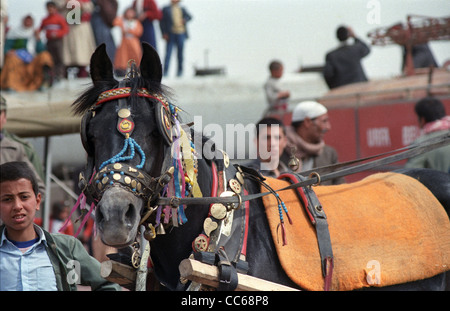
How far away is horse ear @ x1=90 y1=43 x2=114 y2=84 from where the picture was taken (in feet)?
10.6

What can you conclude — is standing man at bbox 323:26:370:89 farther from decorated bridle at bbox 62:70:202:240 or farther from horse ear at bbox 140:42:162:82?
decorated bridle at bbox 62:70:202:240

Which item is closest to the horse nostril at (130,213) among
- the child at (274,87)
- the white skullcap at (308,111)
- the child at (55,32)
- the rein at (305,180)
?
the rein at (305,180)

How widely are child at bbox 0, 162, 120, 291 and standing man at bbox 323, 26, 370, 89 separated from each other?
6.59 meters

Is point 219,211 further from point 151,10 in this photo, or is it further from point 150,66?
point 151,10

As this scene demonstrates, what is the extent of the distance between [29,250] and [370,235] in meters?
1.85

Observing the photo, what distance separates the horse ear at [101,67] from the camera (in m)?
3.22

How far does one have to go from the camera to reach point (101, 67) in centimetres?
326

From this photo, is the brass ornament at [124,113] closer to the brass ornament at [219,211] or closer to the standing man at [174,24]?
the brass ornament at [219,211]

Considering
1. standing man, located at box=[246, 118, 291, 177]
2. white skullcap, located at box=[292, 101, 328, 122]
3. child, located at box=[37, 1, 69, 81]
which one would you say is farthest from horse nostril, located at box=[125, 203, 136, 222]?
child, located at box=[37, 1, 69, 81]

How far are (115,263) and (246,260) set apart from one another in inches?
26.7

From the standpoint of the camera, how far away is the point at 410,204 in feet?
12.5

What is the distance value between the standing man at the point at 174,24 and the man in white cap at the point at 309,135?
23.3 feet
